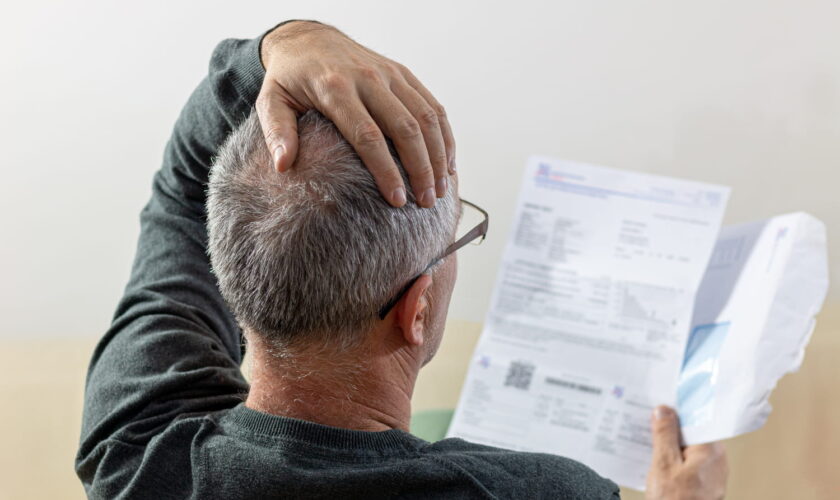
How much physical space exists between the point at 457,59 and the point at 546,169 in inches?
14.3

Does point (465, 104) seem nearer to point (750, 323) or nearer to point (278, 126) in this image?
point (750, 323)

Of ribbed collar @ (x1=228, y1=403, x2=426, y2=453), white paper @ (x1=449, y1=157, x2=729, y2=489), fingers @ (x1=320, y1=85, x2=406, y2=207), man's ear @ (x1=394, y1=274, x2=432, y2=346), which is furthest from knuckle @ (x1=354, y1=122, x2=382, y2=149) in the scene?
white paper @ (x1=449, y1=157, x2=729, y2=489)

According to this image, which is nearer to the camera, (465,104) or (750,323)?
(750,323)

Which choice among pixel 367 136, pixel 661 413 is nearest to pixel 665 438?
pixel 661 413

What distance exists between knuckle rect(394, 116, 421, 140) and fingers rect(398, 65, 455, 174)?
4cm

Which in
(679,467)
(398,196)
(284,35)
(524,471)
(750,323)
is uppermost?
(284,35)

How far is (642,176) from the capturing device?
1.22m

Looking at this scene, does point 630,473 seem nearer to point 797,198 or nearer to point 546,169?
point 546,169

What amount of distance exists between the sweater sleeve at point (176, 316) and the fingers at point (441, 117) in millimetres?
203

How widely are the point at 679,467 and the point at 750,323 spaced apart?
0.21 metres

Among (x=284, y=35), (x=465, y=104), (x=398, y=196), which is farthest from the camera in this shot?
(x=465, y=104)

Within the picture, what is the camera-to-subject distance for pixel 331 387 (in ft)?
2.50

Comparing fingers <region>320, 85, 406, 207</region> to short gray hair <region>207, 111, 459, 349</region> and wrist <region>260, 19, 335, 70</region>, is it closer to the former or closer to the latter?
short gray hair <region>207, 111, 459, 349</region>

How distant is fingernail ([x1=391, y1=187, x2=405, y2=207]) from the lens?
27.4 inches
